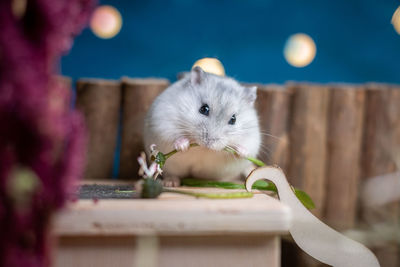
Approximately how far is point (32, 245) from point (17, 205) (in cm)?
9

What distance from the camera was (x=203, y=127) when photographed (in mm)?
1808

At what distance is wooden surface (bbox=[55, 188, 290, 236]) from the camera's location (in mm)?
1050

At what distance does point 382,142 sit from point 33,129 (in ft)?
8.13

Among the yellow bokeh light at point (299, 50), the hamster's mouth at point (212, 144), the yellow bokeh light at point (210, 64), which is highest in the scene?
the yellow bokeh light at point (299, 50)

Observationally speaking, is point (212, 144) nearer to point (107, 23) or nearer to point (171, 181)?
point (171, 181)

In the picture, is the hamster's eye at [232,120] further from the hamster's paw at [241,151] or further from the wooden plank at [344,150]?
the wooden plank at [344,150]

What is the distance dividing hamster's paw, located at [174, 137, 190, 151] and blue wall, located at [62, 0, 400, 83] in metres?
1.44

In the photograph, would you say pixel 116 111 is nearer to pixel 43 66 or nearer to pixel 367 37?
pixel 43 66

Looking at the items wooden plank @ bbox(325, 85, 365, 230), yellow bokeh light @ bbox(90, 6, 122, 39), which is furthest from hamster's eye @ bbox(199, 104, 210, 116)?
yellow bokeh light @ bbox(90, 6, 122, 39)

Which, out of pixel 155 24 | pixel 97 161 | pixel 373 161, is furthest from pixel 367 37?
pixel 97 161

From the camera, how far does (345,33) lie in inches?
133

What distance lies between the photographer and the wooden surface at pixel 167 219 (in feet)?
3.44

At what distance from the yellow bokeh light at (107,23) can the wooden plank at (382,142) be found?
5.98ft

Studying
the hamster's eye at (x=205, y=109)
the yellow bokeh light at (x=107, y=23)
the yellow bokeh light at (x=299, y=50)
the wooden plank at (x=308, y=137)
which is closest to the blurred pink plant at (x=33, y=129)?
the hamster's eye at (x=205, y=109)
